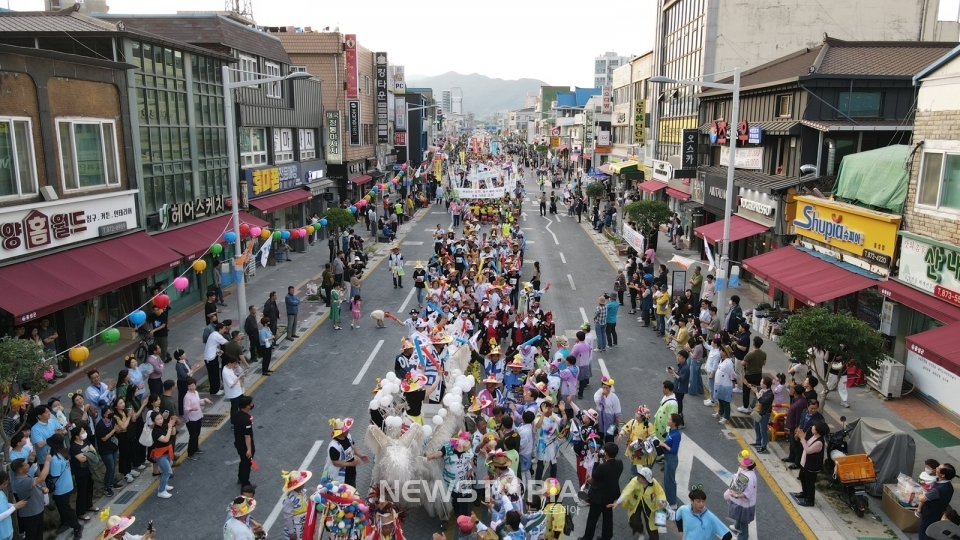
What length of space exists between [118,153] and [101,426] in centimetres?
1062

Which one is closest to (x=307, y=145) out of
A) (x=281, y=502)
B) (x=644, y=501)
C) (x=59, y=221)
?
(x=59, y=221)

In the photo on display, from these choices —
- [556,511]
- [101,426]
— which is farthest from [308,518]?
[101,426]

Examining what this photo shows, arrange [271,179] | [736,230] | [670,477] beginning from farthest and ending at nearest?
1. [271,179]
2. [736,230]
3. [670,477]

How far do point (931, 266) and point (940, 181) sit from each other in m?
1.74

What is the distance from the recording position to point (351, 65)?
1693 inches

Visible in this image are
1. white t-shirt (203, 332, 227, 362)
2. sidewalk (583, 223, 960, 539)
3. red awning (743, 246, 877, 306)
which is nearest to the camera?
sidewalk (583, 223, 960, 539)

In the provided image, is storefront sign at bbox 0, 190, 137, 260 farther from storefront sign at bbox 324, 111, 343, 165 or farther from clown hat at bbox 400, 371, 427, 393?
storefront sign at bbox 324, 111, 343, 165

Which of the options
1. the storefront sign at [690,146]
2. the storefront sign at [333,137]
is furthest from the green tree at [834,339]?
the storefront sign at [333,137]

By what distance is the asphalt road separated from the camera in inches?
407

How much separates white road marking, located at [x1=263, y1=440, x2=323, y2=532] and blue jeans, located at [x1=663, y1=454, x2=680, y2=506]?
18.8ft

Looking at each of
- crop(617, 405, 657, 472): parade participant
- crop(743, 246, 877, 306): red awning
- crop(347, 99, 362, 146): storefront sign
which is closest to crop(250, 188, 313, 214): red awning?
crop(347, 99, 362, 146): storefront sign

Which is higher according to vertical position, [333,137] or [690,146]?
[333,137]

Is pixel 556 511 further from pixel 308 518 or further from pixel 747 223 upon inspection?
pixel 747 223

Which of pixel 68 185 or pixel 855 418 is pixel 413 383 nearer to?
pixel 855 418
